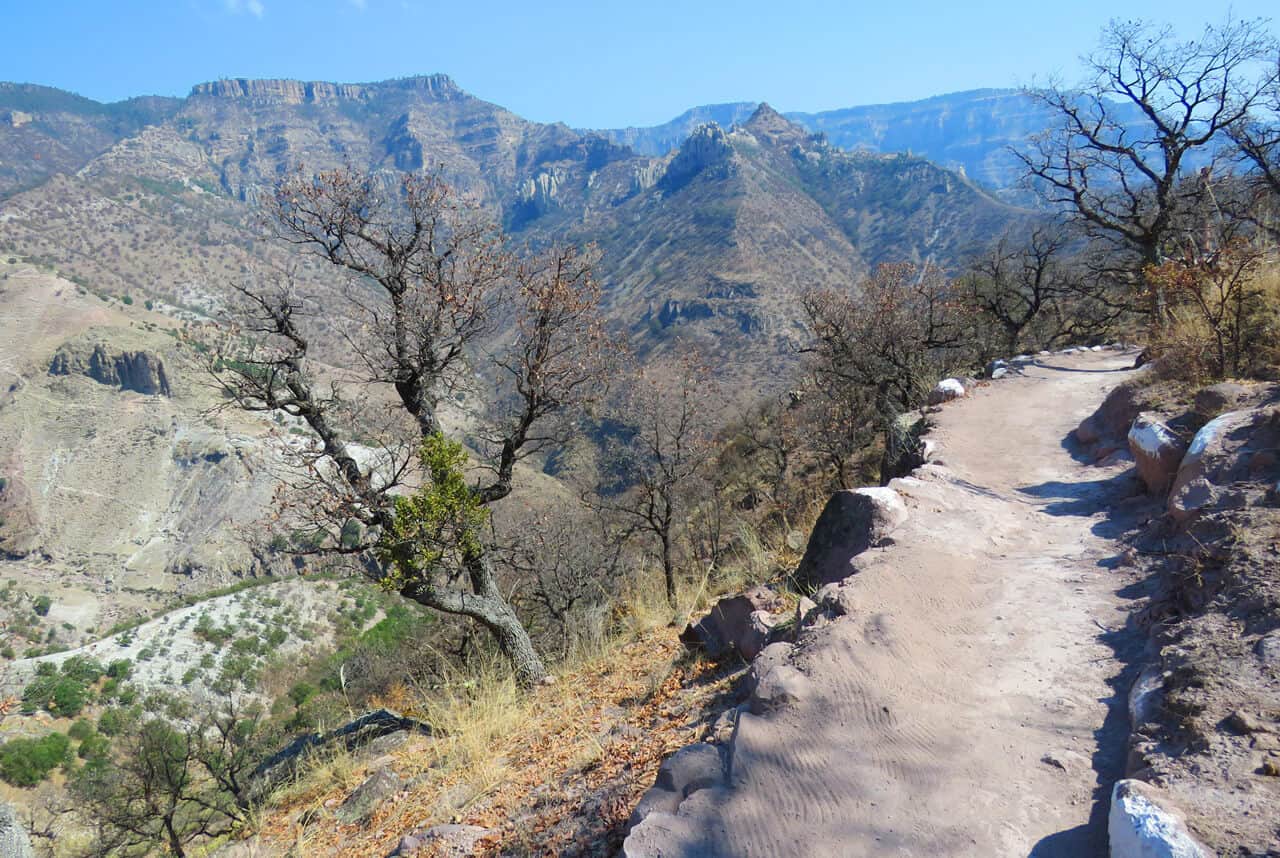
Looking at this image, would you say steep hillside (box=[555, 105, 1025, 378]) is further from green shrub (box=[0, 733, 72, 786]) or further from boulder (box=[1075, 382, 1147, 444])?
boulder (box=[1075, 382, 1147, 444])

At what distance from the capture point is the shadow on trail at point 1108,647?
241 centimetres

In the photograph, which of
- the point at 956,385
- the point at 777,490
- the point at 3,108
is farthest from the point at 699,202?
the point at 3,108

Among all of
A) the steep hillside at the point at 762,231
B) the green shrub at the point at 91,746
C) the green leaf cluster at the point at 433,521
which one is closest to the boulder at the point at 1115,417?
the green leaf cluster at the point at 433,521

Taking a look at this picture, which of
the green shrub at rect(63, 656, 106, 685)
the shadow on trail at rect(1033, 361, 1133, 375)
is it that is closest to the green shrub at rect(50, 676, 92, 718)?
the green shrub at rect(63, 656, 106, 685)

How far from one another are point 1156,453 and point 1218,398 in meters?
0.75

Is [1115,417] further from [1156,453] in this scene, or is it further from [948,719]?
[948,719]

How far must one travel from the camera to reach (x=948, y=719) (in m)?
3.23

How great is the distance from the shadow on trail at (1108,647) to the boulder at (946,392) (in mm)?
5098

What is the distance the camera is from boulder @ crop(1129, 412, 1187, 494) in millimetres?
5133

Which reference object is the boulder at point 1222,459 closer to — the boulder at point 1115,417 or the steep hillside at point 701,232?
the boulder at point 1115,417

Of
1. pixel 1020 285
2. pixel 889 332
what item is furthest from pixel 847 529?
pixel 1020 285

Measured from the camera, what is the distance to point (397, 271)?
10312 mm

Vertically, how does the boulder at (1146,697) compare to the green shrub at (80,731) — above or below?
above

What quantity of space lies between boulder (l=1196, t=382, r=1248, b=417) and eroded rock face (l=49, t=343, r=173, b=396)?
Answer: 267 ft
